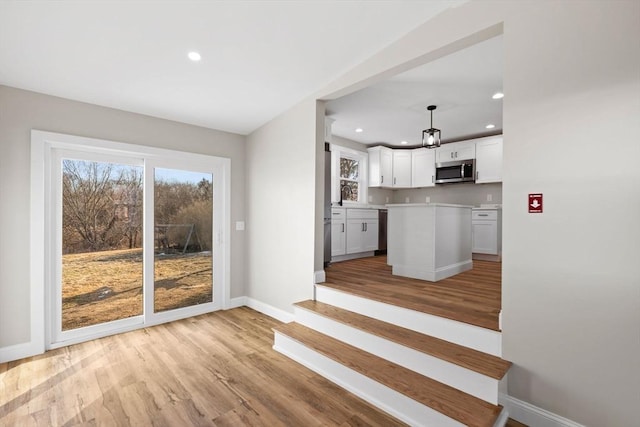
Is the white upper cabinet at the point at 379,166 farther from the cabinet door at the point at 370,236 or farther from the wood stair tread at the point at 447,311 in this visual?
the wood stair tread at the point at 447,311

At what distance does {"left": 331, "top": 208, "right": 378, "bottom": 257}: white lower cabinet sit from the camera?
532 centimetres

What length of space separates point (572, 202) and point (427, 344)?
1330 mm

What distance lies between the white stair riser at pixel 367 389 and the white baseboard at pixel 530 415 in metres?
0.49

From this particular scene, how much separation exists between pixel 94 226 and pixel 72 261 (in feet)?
1.37

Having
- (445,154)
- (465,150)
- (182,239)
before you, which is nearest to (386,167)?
(445,154)

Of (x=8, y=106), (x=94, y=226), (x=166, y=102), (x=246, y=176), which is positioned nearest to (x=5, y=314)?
(x=94, y=226)

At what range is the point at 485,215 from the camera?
5566 mm

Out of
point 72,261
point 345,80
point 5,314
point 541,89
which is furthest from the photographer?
point 72,261

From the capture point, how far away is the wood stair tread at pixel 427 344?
186 centimetres

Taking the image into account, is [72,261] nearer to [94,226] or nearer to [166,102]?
[94,226]

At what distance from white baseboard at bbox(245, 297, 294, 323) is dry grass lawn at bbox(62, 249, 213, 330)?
1.89ft

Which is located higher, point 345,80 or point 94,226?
point 345,80

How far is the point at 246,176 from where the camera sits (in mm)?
4379

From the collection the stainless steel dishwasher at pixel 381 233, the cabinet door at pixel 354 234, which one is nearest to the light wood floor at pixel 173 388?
the cabinet door at pixel 354 234
